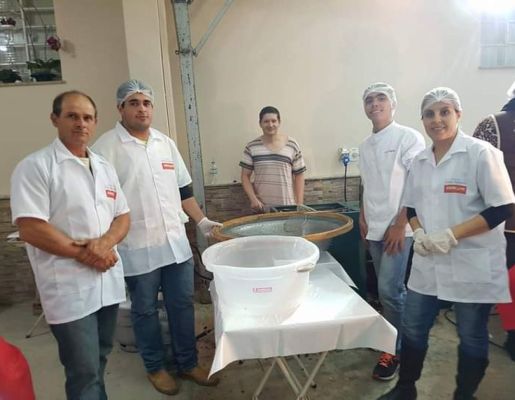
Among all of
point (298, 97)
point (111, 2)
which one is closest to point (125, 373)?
point (298, 97)

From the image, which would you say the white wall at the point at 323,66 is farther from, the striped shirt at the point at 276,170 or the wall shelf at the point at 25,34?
the wall shelf at the point at 25,34

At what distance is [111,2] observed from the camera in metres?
3.04

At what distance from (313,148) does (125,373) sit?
2309 millimetres

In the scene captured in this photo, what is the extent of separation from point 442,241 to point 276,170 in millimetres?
1592

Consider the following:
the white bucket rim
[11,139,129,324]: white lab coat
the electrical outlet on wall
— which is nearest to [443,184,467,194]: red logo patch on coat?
the white bucket rim

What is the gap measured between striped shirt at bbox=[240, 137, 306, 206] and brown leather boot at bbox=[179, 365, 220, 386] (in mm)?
1313

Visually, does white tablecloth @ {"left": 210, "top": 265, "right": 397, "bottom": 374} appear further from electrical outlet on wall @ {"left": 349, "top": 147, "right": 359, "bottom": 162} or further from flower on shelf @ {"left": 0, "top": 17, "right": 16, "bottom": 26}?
flower on shelf @ {"left": 0, "top": 17, "right": 16, "bottom": 26}

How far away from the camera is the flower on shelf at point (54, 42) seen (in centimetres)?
298

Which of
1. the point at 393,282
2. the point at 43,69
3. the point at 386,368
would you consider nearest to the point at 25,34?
the point at 43,69

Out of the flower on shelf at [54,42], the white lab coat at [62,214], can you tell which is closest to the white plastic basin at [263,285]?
the white lab coat at [62,214]

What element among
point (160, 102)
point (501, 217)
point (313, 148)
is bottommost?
point (501, 217)

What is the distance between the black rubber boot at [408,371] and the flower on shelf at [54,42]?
3.24 meters

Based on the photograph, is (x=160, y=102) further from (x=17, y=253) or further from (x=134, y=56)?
(x=17, y=253)

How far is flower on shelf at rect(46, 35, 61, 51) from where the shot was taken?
2977 mm
